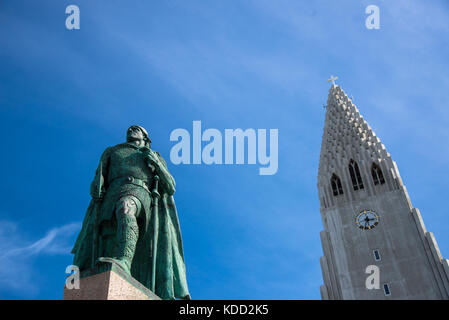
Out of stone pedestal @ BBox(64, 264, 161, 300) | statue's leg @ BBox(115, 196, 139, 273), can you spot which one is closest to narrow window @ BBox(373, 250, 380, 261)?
statue's leg @ BBox(115, 196, 139, 273)

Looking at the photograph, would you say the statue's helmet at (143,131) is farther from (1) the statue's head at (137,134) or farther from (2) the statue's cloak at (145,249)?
(2) the statue's cloak at (145,249)

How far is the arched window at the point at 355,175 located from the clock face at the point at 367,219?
19.1 ft

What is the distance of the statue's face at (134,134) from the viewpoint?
9.35m

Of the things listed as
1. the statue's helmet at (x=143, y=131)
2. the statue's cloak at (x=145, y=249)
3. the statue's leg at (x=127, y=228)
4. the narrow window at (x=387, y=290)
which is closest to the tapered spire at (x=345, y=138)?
the narrow window at (x=387, y=290)

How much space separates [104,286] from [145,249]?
200 cm

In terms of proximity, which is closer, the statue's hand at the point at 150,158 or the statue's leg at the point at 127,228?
the statue's leg at the point at 127,228

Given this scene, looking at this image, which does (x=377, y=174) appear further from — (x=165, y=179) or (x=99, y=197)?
(x=99, y=197)

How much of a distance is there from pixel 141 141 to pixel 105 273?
3.74 meters

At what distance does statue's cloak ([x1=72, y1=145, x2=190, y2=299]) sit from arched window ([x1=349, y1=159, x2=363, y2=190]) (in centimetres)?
6493

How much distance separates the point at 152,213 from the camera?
8.36 m

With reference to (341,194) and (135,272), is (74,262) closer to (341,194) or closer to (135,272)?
(135,272)

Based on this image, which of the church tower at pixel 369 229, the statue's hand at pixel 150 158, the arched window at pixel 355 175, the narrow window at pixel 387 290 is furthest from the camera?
the arched window at pixel 355 175

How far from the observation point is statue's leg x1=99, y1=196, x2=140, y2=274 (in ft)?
23.7

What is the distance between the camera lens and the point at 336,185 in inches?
2800
